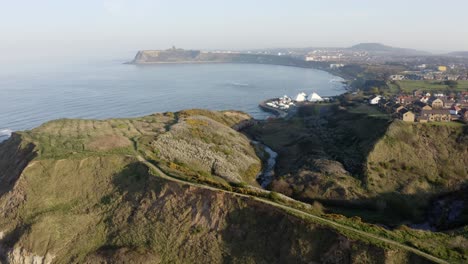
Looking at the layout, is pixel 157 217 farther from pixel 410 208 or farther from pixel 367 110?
pixel 367 110

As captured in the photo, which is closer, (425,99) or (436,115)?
(436,115)

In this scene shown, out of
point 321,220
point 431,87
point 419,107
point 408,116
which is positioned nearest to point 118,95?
point 419,107

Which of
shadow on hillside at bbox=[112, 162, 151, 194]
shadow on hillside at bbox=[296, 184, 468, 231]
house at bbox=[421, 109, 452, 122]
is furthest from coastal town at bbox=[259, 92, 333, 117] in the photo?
shadow on hillside at bbox=[112, 162, 151, 194]

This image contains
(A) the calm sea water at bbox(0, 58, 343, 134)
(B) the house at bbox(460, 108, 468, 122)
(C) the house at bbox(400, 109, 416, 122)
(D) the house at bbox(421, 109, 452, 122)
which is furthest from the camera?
(A) the calm sea water at bbox(0, 58, 343, 134)

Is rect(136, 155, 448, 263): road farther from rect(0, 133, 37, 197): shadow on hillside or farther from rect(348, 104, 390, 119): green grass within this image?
rect(348, 104, 390, 119): green grass

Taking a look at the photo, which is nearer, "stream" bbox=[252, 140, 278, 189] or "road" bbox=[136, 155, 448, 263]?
"road" bbox=[136, 155, 448, 263]

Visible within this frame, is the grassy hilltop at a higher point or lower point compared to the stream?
higher

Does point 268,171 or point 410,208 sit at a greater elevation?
point 268,171

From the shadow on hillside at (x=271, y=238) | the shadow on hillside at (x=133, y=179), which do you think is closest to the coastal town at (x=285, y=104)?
the shadow on hillside at (x=133, y=179)
